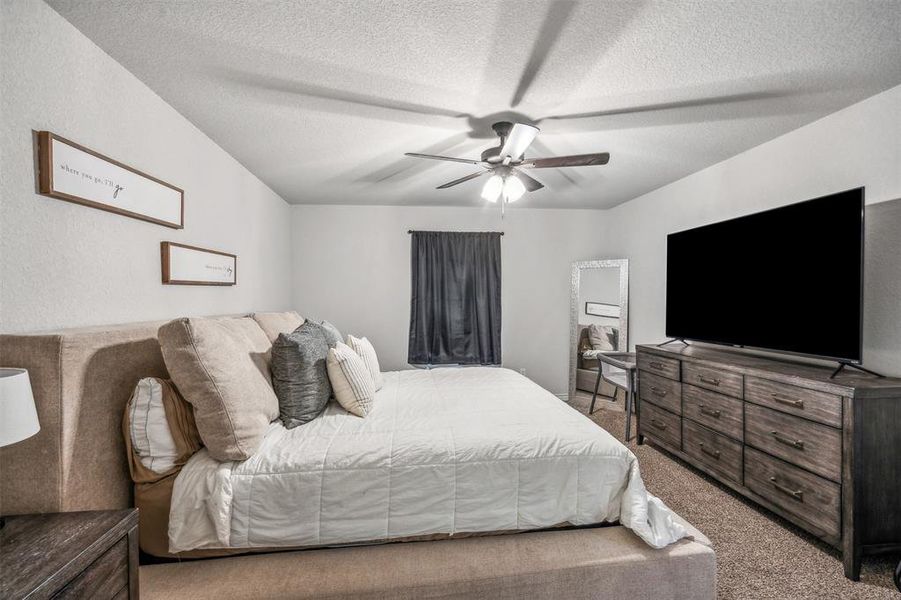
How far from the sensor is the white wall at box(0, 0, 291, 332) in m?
1.29

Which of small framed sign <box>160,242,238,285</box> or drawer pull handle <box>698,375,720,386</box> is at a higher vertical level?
small framed sign <box>160,242,238,285</box>

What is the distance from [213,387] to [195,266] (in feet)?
3.83

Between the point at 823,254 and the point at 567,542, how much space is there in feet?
6.91

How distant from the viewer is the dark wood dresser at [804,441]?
178cm

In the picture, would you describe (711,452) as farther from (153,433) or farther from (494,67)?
(153,433)

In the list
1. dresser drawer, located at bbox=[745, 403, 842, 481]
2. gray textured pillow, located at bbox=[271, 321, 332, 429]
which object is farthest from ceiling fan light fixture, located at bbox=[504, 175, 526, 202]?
dresser drawer, located at bbox=[745, 403, 842, 481]

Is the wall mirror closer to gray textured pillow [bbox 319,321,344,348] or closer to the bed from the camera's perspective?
the bed

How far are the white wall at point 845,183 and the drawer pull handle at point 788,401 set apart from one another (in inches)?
20.3

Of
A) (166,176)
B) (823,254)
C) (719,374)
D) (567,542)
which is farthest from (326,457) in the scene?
(823,254)

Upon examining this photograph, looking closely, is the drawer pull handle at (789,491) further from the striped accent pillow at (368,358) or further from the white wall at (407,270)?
the white wall at (407,270)

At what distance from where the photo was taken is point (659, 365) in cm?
308

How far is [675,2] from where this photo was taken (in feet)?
4.54

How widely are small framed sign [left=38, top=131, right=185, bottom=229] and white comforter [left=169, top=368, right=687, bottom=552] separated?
3.73ft

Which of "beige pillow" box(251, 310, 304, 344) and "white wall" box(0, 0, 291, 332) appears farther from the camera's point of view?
"beige pillow" box(251, 310, 304, 344)
